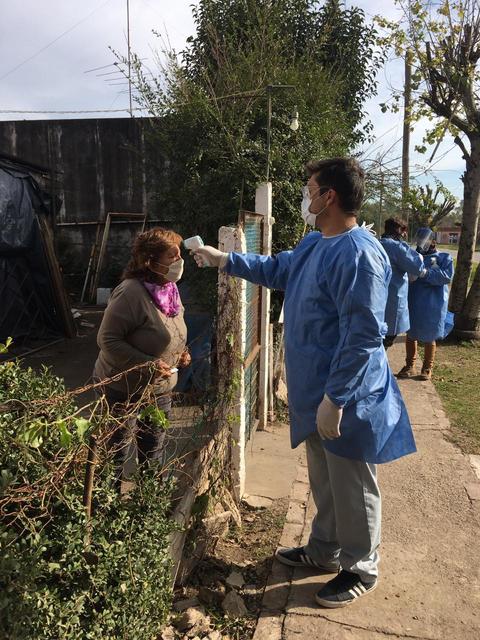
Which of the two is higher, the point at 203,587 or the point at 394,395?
the point at 394,395

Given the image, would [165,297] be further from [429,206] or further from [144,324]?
[429,206]

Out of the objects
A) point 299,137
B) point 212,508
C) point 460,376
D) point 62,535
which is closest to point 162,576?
point 62,535

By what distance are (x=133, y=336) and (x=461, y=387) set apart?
16.2 ft

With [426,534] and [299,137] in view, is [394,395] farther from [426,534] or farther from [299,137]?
[299,137]

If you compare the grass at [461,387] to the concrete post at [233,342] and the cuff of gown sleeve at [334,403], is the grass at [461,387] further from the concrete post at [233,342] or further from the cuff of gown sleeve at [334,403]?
the cuff of gown sleeve at [334,403]

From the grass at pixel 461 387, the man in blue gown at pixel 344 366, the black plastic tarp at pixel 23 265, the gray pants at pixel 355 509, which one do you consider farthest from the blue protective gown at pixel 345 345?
the black plastic tarp at pixel 23 265

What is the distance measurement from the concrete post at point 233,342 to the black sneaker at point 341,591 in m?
1.03

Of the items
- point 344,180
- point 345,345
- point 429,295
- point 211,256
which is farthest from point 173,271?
point 429,295

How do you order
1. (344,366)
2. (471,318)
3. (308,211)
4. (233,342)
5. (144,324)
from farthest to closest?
(471,318) → (233,342) → (144,324) → (308,211) → (344,366)

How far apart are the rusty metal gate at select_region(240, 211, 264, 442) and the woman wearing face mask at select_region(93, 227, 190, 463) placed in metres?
0.78

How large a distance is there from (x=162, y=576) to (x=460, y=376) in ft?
19.5

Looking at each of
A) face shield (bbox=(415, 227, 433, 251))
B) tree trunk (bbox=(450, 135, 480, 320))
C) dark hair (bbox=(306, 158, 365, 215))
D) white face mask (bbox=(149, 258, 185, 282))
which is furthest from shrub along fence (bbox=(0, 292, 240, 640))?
tree trunk (bbox=(450, 135, 480, 320))

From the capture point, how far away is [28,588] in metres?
1.69

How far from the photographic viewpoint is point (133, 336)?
3141 millimetres
